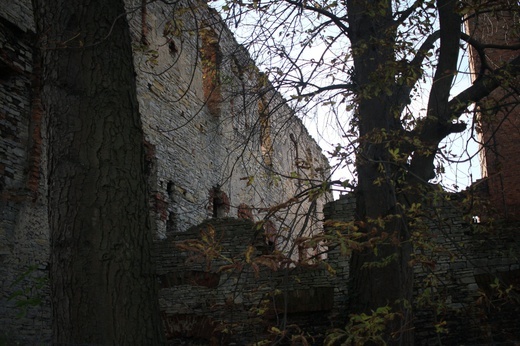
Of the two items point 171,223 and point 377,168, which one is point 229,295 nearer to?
point 171,223

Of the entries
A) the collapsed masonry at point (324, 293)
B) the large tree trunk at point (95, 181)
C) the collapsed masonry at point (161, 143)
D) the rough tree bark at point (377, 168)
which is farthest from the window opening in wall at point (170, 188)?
the large tree trunk at point (95, 181)

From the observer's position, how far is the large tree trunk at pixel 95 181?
360 cm

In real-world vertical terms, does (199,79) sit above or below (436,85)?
above

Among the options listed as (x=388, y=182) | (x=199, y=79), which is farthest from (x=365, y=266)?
(x=199, y=79)

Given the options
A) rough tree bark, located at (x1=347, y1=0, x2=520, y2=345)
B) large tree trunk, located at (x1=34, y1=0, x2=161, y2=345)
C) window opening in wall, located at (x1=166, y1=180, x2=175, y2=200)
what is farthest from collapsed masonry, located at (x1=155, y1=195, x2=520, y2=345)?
large tree trunk, located at (x1=34, y1=0, x2=161, y2=345)

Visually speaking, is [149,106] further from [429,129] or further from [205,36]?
[429,129]

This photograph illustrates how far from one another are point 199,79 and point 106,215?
448 inches

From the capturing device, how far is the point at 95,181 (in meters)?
3.84

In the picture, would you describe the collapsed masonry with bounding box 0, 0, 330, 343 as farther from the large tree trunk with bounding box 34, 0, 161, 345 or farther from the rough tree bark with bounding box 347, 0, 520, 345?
the rough tree bark with bounding box 347, 0, 520, 345

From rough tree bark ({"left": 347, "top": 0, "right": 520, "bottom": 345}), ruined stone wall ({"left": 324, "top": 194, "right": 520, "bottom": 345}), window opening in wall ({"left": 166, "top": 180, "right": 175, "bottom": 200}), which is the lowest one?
ruined stone wall ({"left": 324, "top": 194, "right": 520, "bottom": 345})

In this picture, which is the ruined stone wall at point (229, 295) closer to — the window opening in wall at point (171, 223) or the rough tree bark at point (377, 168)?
the window opening in wall at point (171, 223)

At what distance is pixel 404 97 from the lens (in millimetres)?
5527

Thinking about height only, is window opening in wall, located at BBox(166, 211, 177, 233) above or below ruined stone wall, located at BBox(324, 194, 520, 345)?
above

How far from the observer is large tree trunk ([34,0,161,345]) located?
3.60 metres
